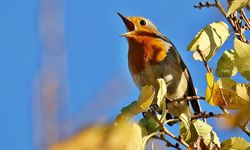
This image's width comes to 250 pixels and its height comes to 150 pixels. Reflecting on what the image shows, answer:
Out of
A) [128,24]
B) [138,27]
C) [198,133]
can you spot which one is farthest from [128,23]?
[198,133]

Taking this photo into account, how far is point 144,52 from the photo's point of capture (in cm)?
491

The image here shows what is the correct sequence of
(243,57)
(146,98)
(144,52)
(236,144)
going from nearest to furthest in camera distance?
(243,57) < (146,98) < (236,144) < (144,52)

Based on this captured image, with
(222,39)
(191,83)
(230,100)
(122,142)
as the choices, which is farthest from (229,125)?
(191,83)

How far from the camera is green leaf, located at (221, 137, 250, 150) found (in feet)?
8.25

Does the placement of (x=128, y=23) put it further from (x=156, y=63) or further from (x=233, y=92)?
(x=233, y=92)

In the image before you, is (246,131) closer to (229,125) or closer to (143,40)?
(229,125)

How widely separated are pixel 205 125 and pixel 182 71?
82.7 inches

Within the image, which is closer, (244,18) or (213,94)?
(213,94)

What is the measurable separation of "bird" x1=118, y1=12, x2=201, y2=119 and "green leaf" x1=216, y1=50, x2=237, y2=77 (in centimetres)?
162

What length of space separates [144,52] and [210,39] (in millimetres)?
2175

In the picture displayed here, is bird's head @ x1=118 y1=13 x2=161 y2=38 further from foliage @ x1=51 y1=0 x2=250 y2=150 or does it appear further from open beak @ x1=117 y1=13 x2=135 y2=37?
foliage @ x1=51 y1=0 x2=250 y2=150

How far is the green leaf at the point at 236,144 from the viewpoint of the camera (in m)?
→ 2.51

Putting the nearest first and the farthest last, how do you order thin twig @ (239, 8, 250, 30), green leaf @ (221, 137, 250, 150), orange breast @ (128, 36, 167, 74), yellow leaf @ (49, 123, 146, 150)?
yellow leaf @ (49, 123, 146, 150) < green leaf @ (221, 137, 250, 150) < thin twig @ (239, 8, 250, 30) < orange breast @ (128, 36, 167, 74)

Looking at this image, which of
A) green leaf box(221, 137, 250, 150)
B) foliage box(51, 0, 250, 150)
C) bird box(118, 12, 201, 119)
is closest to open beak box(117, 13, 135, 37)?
bird box(118, 12, 201, 119)
